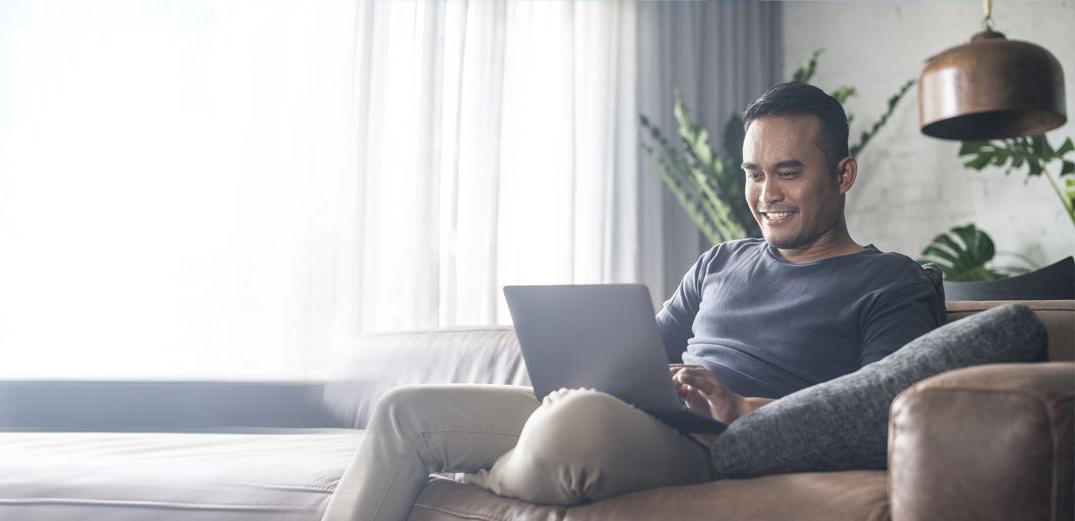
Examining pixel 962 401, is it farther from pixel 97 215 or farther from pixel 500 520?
pixel 97 215

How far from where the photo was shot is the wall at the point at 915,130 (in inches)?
145

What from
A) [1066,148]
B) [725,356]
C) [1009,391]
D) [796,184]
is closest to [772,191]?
[796,184]

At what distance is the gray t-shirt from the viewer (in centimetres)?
150

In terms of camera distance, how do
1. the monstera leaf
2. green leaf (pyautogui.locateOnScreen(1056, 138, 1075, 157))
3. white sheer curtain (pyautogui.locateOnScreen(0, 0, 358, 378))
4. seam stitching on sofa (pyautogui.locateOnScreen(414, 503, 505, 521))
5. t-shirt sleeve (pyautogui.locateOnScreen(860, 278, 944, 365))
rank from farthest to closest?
the monstera leaf
green leaf (pyautogui.locateOnScreen(1056, 138, 1075, 157))
white sheer curtain (pyautogui.locateOnScreen(0, 0, 358, 378))
t-shirt sleeve (pyautogui.locateOnScreen(860, 278, 944, 365))
seam stitching on sofa (pyautogui.locateOnScreen(414, 503, 505, 521))

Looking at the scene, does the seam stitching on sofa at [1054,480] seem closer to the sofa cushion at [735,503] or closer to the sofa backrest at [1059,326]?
the sofa cushion at [735,503]

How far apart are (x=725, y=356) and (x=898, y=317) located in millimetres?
319

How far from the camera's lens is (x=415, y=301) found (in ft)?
10.8

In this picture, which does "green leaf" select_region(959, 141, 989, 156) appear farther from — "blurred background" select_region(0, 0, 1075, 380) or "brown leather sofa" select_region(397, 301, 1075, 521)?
"brown leather sofa" select_region(397, 301, 1075, 521)

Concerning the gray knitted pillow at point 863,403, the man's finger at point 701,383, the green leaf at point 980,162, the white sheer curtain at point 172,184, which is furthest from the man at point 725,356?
the green leaf at point 980,162

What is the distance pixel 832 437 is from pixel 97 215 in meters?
2.26

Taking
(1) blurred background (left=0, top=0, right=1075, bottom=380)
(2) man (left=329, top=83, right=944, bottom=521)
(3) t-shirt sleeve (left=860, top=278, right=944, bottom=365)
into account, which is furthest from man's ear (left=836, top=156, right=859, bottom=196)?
(1) blurred background (left=0, top=0, right=1075, bottom=380)

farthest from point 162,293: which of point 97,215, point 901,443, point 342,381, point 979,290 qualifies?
point 901,443

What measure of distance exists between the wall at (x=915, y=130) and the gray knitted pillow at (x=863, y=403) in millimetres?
2818

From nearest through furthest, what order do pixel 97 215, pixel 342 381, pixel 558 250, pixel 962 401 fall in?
pixel 962 401 < pixel 342 381 < pixel 97 215 < pixel 558 250
